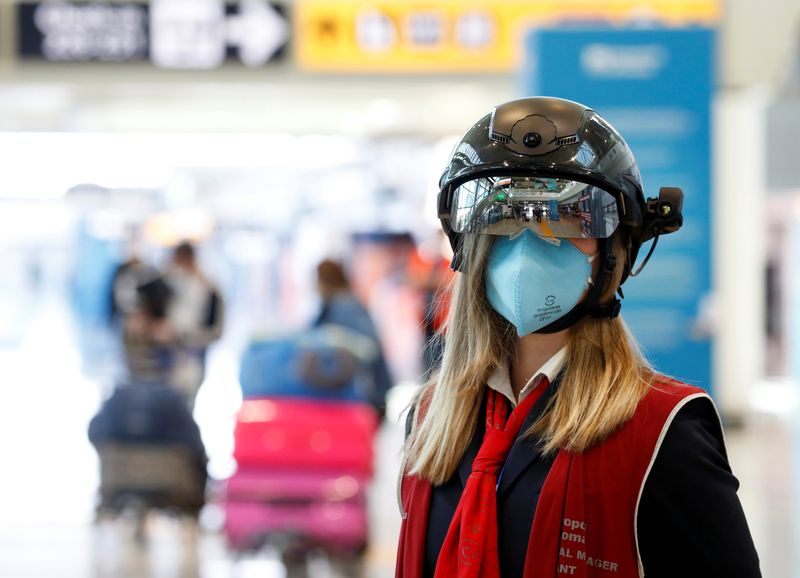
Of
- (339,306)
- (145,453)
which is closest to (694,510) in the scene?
(145,453)

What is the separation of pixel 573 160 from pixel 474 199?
0.50 ft

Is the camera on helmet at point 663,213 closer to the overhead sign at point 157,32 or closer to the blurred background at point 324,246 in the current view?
the blurred background at point 324,246

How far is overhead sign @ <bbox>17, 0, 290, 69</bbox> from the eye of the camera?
27.7 ft

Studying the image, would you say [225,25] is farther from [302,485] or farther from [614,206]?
[614,206]

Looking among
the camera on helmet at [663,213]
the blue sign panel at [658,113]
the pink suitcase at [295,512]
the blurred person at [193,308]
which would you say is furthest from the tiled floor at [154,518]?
the camera on helmet at [663,213]

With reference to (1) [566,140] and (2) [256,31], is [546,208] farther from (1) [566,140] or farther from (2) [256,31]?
(2) [256,31]

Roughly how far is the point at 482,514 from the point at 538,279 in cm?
33

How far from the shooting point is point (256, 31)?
8531 mm

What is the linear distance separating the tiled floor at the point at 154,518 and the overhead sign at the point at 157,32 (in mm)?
3171

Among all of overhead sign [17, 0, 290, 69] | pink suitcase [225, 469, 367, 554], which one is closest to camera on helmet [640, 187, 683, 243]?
pink suitcase [225, 469, 367, 554]

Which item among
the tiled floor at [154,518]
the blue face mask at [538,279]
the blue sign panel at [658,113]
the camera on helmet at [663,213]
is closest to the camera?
the blue face mask at [538,279]

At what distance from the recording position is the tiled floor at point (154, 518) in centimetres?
524

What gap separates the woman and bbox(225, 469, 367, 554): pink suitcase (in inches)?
124

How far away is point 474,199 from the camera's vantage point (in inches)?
61.2
